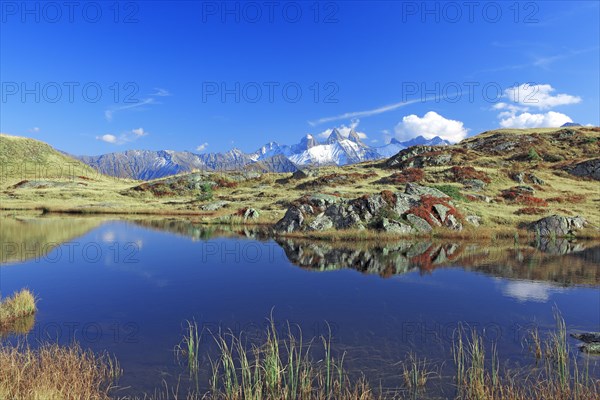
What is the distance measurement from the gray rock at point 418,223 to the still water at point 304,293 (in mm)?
5044

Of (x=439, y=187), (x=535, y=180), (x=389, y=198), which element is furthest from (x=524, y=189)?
(x=389, y=198)

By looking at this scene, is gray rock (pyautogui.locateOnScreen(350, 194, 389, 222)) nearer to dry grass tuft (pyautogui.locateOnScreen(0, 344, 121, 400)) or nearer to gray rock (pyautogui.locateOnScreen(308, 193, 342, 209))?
gray rock (pyautogui.locateOnScreen(308, 193, 342, 209))

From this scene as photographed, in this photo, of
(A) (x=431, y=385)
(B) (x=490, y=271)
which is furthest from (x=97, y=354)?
(B) (x=490, y=271)

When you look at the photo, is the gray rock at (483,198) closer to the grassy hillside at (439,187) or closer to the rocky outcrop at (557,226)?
the grassy hillside at (439,187)

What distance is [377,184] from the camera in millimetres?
93125

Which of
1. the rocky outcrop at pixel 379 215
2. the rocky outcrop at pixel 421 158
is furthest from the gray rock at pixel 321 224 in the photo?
the rocky outcrop at pixel 421 158

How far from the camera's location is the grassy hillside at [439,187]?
215ft

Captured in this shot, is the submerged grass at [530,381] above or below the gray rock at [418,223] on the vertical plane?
below

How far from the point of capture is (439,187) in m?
69.3

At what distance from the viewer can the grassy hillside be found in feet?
215

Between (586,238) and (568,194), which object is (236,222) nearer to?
(586,238)

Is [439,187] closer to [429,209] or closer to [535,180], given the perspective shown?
[429,209]

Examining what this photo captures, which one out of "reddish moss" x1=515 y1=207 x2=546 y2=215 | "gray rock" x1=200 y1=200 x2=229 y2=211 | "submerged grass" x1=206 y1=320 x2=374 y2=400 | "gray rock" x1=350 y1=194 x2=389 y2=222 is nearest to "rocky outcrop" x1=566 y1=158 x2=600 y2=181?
"reddish moss" x1=515 y1=207 x2=546 y2=215

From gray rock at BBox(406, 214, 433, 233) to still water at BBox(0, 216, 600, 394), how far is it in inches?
199
